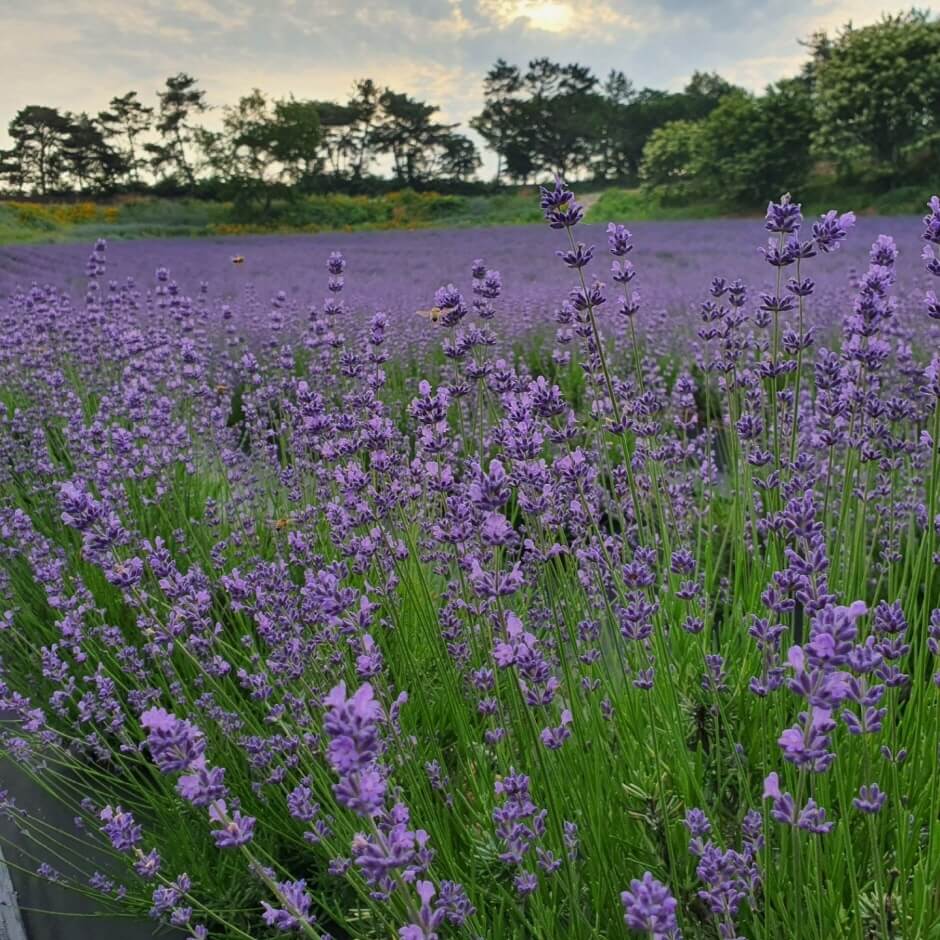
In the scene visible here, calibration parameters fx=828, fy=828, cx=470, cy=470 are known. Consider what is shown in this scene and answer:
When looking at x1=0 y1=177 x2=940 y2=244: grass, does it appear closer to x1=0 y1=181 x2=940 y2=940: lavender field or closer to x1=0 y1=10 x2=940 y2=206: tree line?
x1=0 y1=10 x2=940 y2=206: tree line

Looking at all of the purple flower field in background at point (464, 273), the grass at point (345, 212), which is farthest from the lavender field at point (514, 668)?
the grass at point (345, 212)

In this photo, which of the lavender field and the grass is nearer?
the lavender field

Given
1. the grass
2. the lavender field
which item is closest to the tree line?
the grass

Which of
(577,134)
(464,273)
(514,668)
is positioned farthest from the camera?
(577,134)

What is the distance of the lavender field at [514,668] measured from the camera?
1178mm

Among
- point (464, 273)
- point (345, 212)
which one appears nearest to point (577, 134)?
point (345, 212)

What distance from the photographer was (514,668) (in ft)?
4.56

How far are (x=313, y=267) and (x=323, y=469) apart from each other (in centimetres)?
1041

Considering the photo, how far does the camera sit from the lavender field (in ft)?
3.86

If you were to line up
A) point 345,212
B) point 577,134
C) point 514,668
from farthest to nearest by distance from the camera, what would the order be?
point 577,134, point 345,212, point 514,668

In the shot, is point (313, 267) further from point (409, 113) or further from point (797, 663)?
point (409, 113)

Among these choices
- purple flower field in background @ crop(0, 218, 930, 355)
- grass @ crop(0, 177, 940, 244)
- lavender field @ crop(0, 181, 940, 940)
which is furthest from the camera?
grass @ crop(0, 177, 940, 244)

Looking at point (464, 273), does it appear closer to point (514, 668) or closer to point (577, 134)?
point (514, 668)

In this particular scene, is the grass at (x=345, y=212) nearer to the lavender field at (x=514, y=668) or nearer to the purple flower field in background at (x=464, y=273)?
the purple flower field in background at (x=464, y=273)
